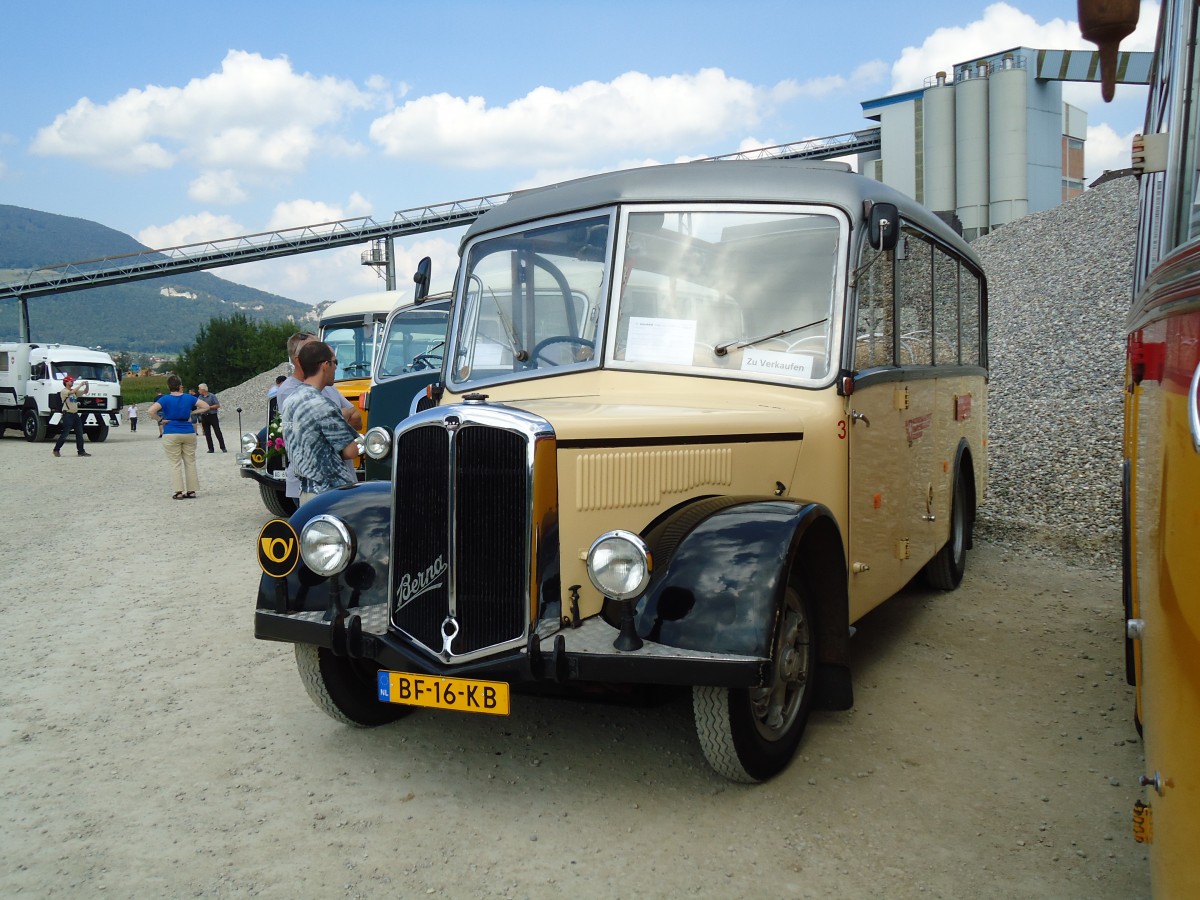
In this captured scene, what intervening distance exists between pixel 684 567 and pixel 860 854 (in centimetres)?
112

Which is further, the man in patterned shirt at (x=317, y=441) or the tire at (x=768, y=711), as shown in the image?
the man in patterned shirt at (x=317, y=441)

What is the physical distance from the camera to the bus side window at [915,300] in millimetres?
5500

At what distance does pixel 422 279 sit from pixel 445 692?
3.36 metres

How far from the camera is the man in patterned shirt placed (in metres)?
6.01

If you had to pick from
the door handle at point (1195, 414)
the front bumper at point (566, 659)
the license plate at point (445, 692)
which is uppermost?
the door handle at point (1195, 414)

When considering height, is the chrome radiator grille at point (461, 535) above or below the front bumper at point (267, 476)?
above

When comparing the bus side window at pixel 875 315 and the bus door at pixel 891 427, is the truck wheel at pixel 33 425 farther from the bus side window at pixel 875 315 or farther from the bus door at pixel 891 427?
the bus side window at pixel 875 315

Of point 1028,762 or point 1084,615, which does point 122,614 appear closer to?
point 1028,762

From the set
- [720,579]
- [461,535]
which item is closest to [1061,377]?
[720,579]

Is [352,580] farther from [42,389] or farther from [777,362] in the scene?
[42,389]

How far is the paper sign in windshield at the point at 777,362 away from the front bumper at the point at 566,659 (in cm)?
152

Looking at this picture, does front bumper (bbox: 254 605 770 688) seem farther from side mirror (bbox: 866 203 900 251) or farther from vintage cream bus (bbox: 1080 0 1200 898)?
side mirror (bbox: 866 203 900 251)

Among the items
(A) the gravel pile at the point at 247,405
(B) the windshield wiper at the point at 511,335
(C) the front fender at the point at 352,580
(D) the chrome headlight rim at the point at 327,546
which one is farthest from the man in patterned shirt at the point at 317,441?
(A) the gravel pile at the point at 247,405

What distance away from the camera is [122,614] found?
7078mm
